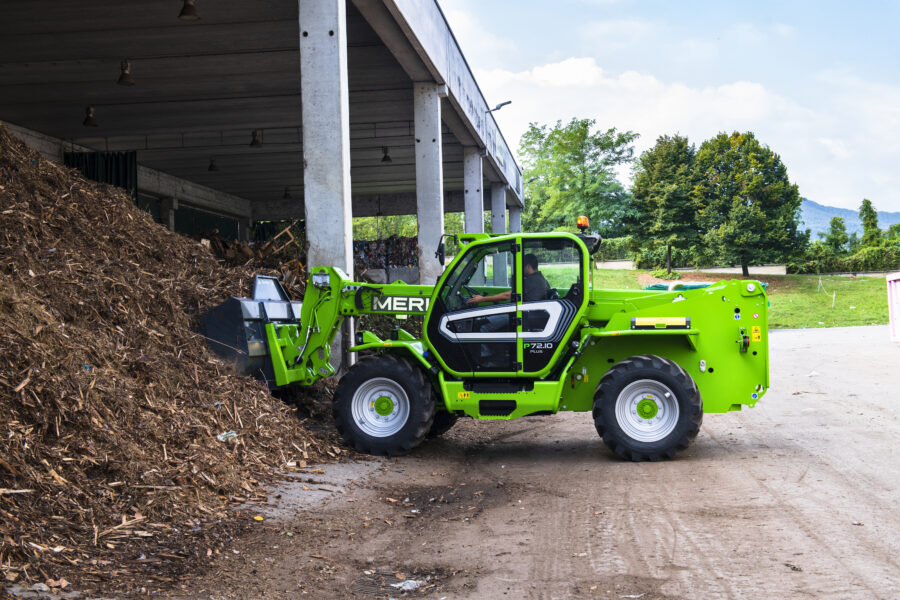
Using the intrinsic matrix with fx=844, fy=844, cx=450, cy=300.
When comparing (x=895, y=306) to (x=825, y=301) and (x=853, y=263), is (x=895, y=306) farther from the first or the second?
(x=853, y=263)

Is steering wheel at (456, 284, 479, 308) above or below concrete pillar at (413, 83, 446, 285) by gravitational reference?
below

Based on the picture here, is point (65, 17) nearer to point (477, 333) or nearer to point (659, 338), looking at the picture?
A: point (477, 333)

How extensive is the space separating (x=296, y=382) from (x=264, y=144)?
55.8 ft

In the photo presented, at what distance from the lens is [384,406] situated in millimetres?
8852

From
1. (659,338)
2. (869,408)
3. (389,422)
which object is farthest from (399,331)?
(869,408)

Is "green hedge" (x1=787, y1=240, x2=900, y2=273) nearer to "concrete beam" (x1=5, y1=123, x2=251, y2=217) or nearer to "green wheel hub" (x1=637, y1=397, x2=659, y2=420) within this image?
"concrete beam" (x1=5, y1=123, x2=251, y2=217)

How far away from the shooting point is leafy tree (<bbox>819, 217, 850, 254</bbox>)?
243 feet

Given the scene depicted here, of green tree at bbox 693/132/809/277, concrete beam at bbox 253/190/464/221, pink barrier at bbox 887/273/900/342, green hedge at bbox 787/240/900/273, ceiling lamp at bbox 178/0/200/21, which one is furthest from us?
green hedge at bbox 787/240/900/273

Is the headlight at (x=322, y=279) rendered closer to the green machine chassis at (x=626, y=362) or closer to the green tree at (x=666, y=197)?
the green machine chassis at (x=626, y=362)

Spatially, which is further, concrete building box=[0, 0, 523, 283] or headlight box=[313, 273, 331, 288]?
concrete building box=[0, 0, 523, 283]

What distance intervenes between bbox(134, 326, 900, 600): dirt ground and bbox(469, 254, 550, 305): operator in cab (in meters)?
1.69

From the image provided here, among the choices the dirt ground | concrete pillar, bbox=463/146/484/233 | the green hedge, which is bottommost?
the dirt ground

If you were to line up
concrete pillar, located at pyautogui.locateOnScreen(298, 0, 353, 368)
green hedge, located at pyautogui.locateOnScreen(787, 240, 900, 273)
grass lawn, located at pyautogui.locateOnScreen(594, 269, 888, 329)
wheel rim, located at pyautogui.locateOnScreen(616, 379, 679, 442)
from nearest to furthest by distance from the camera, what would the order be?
1. wheel rim, located at pyautogui.locateOnScreen(616, 379, 679, 442)
2. concrete pillar, located at pyautogui.locateOnScreen(298, 0, 353, 368)
3. grass lawn, located at pyautogui.locateOnScreen(594, 269, 888, 329)
4. green hedge, located at pyautogui.locateOnScreen(787, 240, 900, 273)

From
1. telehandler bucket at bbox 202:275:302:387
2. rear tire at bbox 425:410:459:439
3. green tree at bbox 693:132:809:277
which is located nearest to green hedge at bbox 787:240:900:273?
green tree at bbox 693:132:809:277
